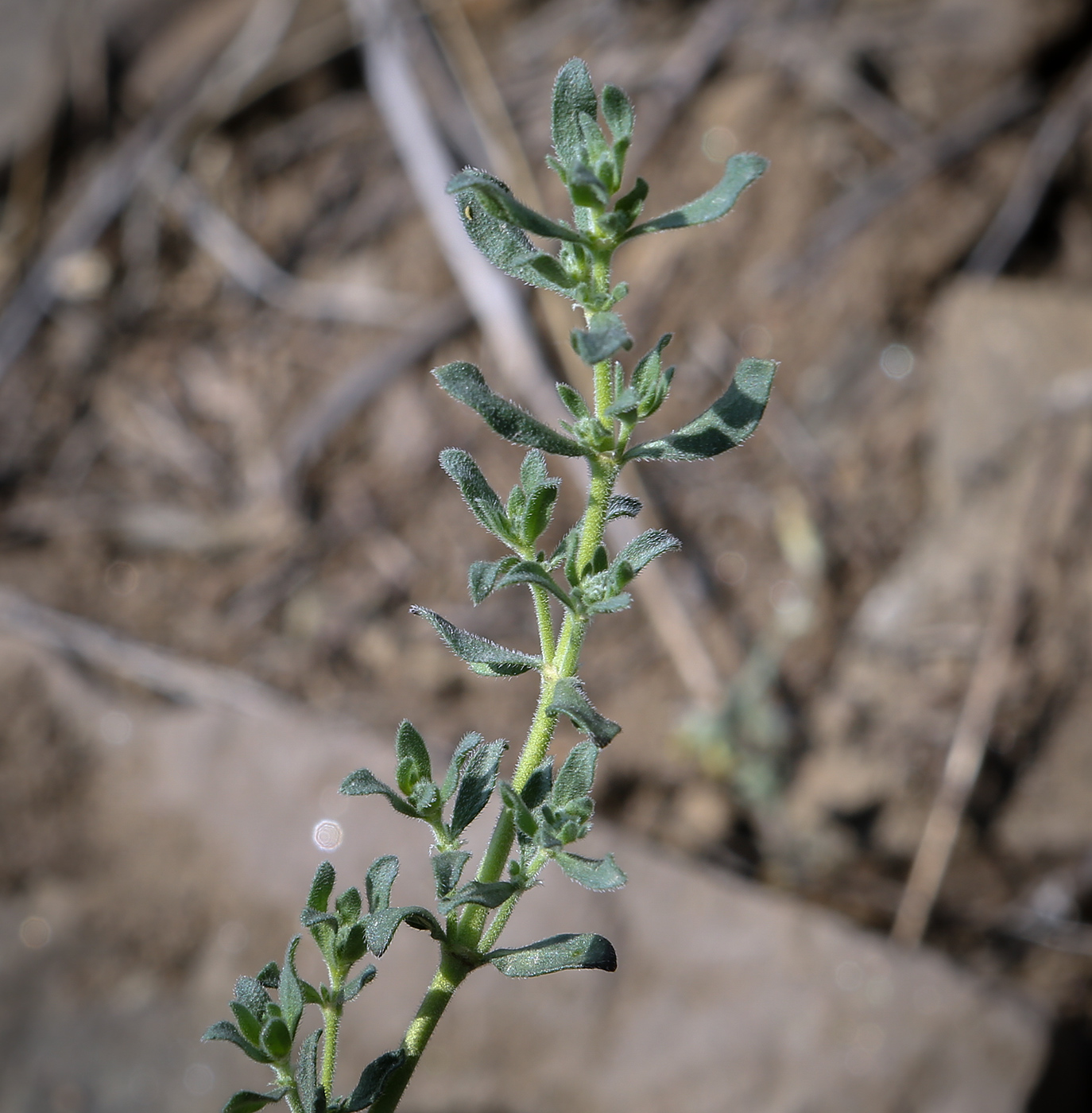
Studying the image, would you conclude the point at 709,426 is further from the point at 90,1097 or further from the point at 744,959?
the point at 90,1097

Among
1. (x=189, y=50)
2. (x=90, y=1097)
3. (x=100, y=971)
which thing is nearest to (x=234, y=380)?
(x=189, y=50)

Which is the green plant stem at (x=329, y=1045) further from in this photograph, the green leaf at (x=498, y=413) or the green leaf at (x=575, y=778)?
the green leaf at (x=498, y=413)

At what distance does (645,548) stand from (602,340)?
0.88 feet

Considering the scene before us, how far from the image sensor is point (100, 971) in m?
3.19

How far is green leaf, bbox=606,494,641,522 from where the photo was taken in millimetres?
1202

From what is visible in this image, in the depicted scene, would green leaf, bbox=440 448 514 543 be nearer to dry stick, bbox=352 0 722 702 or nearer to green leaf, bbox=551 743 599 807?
green leaf, bbox=551 743 599 807

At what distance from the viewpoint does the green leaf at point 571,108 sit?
1177mm

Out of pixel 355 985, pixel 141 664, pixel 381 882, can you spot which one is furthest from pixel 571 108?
pixel 141 664

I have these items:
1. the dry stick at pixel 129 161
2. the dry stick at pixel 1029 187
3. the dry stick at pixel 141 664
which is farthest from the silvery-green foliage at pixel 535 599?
the dry stick at pixel 129 161

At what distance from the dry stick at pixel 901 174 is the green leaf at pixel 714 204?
375cm

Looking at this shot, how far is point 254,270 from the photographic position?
16.5 ft

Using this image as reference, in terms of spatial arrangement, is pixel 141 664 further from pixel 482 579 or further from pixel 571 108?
pixel 571 108

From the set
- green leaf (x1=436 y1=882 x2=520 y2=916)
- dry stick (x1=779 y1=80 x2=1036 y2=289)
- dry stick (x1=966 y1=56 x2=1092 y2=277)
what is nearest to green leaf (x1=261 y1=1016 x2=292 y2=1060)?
green leaf (x1=436 y1=882 x2=520 y2=916)

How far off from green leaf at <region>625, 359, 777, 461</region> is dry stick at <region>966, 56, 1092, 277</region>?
405cm
